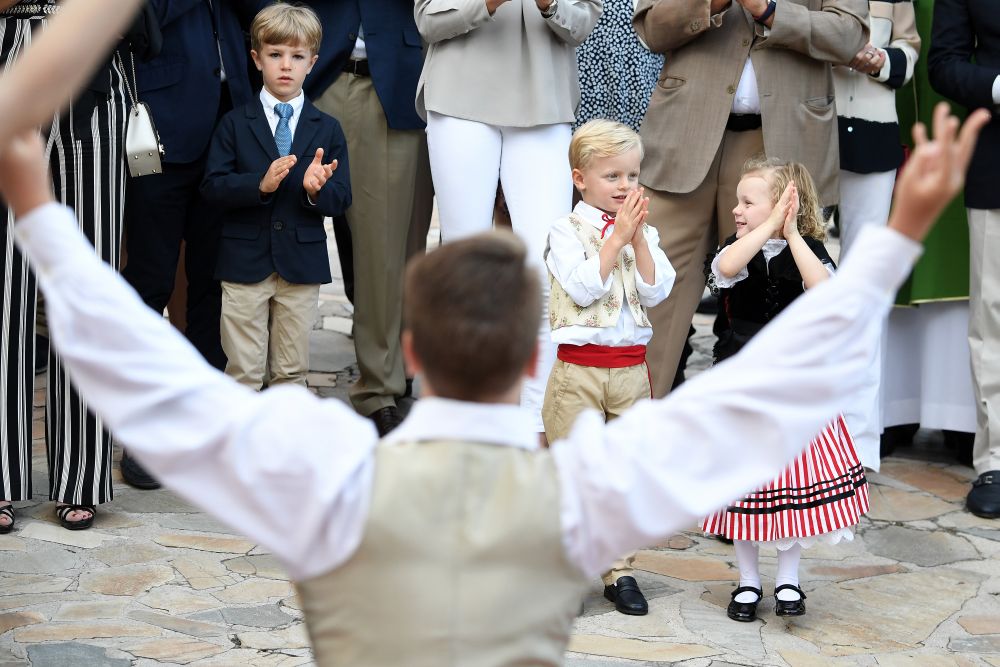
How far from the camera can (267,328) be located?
457 centimetres

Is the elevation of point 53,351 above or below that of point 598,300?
below

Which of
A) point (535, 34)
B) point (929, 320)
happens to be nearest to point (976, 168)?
point (929, 320)

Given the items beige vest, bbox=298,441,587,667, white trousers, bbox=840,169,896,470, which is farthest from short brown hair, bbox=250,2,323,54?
beige vest, bbox=298,441,587,667

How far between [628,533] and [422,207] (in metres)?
3.77

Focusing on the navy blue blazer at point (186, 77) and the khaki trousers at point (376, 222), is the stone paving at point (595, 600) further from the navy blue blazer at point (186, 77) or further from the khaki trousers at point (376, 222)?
the navy blue blazer at point (186, 77)

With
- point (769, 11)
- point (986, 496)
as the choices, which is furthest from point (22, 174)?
point (986, 496)

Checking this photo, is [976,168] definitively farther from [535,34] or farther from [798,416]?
[798,416]

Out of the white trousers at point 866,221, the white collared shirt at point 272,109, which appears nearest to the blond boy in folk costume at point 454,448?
the white collared shirt at point 272,109

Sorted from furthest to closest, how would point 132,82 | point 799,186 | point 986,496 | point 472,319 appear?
point 986,496 → point 132,82 → point 799,186 → point 472,319

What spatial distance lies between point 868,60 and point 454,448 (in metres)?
3.29

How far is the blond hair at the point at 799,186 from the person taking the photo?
12.7 feet

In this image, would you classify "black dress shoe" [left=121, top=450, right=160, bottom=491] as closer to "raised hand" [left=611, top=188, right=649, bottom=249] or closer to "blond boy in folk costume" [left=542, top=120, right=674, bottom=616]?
"blond boy in folk costume" [left=542, top=120, right=674, bottom=616]

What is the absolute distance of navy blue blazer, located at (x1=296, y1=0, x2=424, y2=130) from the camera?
189 inches

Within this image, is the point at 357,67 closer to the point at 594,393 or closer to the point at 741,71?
the point at 741,71
